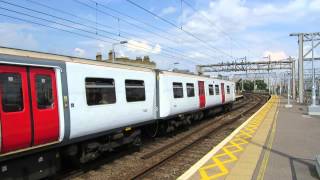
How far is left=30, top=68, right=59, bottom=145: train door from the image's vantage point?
25.0 feet

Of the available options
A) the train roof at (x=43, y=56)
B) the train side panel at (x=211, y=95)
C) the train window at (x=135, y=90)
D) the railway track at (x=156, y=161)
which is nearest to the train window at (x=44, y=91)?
the train roof at (x=43, y=56)

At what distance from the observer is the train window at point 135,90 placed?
11707 mm

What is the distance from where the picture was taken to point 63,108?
8375mm

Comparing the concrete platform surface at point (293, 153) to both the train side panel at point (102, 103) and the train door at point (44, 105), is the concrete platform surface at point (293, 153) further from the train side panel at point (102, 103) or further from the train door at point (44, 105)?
the train door at point (44, 105)

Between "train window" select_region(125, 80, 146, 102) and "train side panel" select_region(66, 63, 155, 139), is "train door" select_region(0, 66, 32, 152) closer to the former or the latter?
"train side panel" select_region(66, 63, 155, 139)

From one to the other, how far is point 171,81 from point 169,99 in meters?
0.96

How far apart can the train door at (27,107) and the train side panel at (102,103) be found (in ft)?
2.34

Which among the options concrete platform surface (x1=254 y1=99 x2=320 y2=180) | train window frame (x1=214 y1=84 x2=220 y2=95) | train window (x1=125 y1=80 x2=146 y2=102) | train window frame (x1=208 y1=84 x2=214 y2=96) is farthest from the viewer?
train window frame (x1=214 y1=84 x2=220 y2=95)

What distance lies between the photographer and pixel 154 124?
15.0 metres

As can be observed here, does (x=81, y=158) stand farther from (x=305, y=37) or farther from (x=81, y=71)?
(x=305, y=37)

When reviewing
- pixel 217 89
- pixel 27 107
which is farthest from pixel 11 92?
pixel 217 89

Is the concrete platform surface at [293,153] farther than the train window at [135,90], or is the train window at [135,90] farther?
the train window at [135,90]

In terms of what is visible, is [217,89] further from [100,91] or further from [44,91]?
[44,91]

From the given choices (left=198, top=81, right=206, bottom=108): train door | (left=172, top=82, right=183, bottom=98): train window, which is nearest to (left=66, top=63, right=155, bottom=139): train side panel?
(left=172, top=82, right=183, bottom=98): train window
